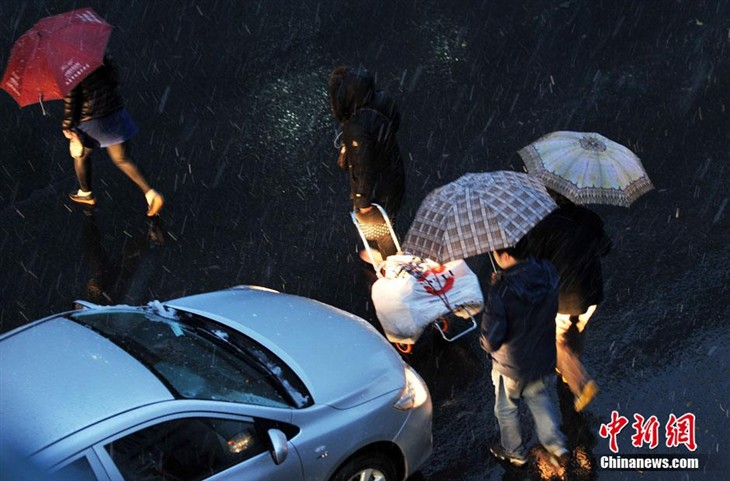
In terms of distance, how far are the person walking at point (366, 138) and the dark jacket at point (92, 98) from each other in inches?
84.5

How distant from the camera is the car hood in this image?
201 inches

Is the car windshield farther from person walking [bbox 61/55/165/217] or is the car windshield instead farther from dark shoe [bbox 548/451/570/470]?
person walking [bbox 61/55/165/217]

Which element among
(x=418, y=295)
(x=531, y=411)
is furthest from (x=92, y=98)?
(x=531, y=411)

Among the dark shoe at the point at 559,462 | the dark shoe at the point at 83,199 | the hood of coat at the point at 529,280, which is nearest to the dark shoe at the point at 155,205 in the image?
the dark shoe at the point at 83,199

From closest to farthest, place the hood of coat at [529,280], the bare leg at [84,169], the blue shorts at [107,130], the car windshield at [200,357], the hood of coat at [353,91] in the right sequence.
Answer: the car windshield at [200,357] → the hood of coat at [529,280] → the hood of coat at [353,91] → the blue shorts at [107,130] → the bare leg at [84,169]

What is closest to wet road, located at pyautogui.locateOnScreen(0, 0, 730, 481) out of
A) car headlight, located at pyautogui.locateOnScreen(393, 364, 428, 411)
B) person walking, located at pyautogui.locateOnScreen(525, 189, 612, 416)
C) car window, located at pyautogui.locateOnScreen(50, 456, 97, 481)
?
car headlight, located at pyautogui.locateOnScreen(393, 364, 428, 411)

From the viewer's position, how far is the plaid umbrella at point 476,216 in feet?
16.4

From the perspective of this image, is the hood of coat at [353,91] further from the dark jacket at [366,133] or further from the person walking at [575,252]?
the person walking at [575,252]

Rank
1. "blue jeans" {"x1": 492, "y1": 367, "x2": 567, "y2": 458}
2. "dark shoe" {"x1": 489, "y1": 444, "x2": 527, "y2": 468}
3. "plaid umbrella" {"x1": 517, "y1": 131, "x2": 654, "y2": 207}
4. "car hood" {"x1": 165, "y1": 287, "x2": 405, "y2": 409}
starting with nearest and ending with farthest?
"car hood" {"x1": 165, "y1": 287, "x2": 405, "y2": 409} < "blue jeans" {"x1": 492, "y1": 367, "x2": 567, "y2": 458} < "plaid umbrella" {"x1": 517, "y1": 131, "x2": 654, "y2": 207} < "dark shoe" {"x1": 489, "y1": 444, "x2": 527, "y2": 468}

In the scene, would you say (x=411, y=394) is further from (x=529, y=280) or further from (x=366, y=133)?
(x=366, y=133)

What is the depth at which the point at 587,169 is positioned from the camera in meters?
5.55

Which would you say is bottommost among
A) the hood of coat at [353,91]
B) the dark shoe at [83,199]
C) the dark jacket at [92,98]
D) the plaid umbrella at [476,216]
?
the dark shoe at [83,199]

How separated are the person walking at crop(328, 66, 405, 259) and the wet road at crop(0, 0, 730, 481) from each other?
98 cm

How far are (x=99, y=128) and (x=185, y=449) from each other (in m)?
3.91
